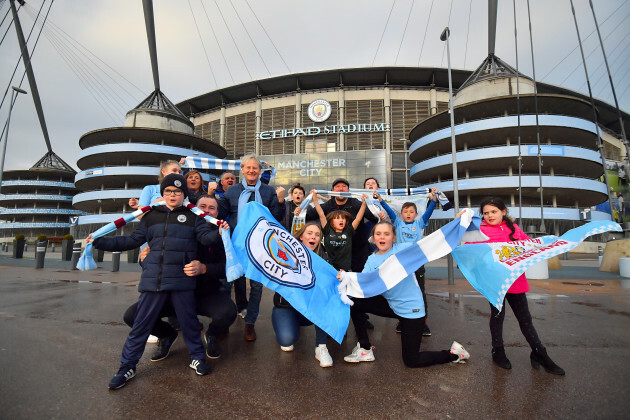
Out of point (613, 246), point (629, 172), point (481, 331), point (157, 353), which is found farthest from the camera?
point (629, 172)

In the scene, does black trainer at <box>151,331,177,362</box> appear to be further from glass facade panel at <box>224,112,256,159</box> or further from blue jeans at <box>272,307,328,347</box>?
glass facade panel at <box>224,112,256,159</box>

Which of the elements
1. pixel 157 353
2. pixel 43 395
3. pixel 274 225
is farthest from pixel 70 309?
pixel 274 225

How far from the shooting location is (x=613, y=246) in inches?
493

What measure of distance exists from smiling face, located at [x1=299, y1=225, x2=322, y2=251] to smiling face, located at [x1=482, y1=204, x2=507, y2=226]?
205 centimetres

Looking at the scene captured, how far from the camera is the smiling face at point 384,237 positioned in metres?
3.39

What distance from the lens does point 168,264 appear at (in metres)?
2.86

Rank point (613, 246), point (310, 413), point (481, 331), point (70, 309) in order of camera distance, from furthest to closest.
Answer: point (613, 246) < point (70, 309) < point (481, 331) < point (310, 413)

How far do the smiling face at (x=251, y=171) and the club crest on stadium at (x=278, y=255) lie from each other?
106 cm

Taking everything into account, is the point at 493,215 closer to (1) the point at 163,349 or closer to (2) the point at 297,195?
(2) the point at 297,195

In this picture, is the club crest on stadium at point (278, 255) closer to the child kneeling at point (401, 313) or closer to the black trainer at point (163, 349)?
the child kneeling at point (401, 313)

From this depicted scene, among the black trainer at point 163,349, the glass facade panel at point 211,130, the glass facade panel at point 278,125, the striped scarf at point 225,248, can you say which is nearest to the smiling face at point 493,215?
the striped scarf at point 225,248

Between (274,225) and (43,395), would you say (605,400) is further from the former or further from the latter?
(43,395)

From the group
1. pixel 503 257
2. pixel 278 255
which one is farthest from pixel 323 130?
pixel 503 257

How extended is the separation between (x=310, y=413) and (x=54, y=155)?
85493 millimetres
